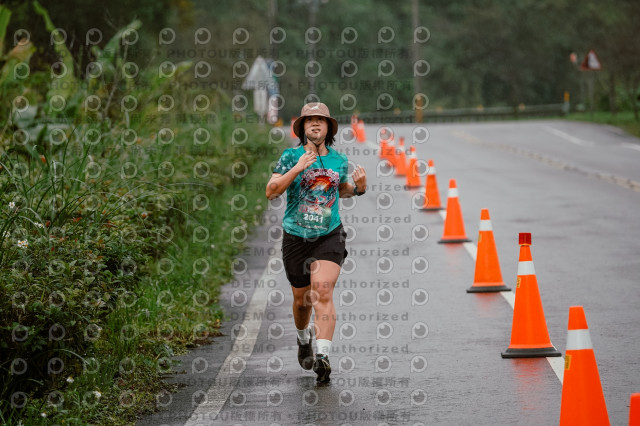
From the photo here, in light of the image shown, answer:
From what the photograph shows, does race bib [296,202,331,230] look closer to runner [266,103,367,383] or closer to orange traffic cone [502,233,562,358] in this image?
runner [266,103,367,383]

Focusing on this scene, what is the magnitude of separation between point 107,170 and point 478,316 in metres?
4.13

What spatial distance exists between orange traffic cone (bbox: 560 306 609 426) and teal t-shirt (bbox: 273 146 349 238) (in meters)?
2.21

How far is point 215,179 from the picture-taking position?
1705 cm

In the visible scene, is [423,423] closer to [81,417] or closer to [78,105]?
[81,417]

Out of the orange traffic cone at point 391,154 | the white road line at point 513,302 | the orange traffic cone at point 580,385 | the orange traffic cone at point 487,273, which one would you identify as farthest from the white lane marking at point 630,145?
the orange traffic cone at point 580,385

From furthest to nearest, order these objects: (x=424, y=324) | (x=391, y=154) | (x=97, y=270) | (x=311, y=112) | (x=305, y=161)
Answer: (x=391, y=154)
(x=424, y=324)
(x=311, y=112)
(x=305, y=161)
(x=97, y=270)

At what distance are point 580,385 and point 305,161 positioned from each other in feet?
7.88

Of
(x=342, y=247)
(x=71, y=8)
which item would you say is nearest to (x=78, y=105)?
(x=342, y=247)

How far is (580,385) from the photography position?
637 cm

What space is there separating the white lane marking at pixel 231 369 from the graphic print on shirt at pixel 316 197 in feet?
4.05

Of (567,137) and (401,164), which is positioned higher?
(567,137)

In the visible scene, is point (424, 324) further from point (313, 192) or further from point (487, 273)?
point (313, 192)

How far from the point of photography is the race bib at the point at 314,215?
8.08 metres

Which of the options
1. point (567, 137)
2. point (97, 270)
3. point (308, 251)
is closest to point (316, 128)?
point (308, 251)
